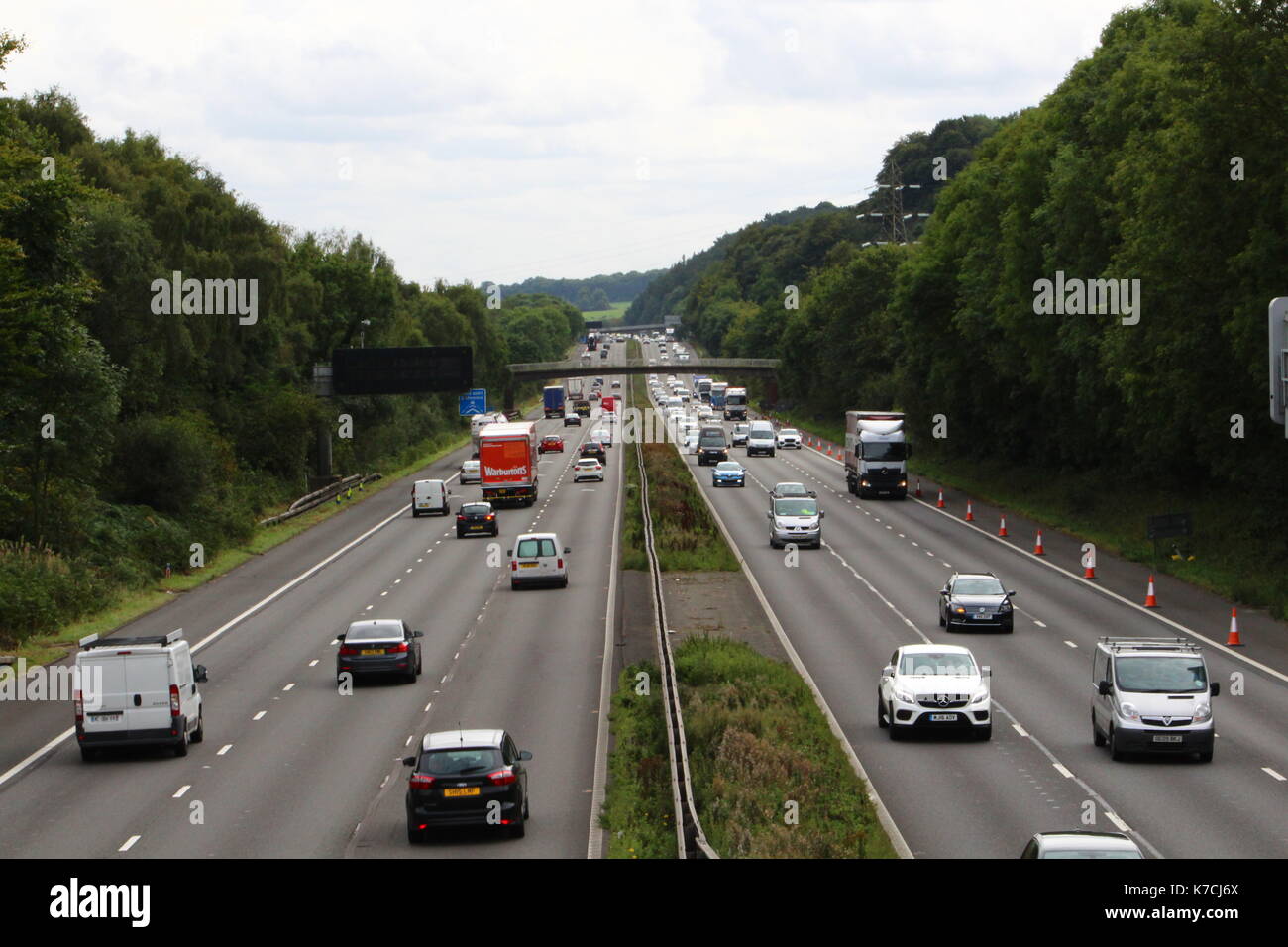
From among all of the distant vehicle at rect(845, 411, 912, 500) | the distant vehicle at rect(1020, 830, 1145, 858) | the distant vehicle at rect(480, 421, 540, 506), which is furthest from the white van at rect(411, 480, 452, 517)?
the distant vehicle at rect(1020, 830, 1145, 858)

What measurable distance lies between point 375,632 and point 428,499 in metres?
38.1

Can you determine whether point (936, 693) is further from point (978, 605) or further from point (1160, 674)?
point (978, 605)

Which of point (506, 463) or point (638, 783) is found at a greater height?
point (506, 463)

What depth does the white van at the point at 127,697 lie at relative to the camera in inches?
1023

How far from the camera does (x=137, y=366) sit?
61.2 metres

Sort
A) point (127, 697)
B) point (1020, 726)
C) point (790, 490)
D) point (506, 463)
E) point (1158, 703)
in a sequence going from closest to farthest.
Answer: point (1158, 703) < point (127, 697) < point (1020, 726) < point (790, 490) < point (506, 463)

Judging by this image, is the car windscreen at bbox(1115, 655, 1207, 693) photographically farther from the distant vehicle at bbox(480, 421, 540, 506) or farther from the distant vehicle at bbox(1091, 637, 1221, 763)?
the distant vehicle at bbox(480, 421, 540, 506)

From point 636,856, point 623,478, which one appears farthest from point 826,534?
point 636,856

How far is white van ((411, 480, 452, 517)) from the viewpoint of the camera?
70.9 meters

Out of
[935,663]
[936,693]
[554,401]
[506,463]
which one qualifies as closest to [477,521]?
[506,463]

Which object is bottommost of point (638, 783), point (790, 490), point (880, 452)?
point (638, 783)

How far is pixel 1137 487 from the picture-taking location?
2314 inches

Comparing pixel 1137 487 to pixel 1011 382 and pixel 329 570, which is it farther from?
pixel 329 570

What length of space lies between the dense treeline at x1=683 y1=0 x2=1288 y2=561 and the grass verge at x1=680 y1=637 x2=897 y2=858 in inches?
732
